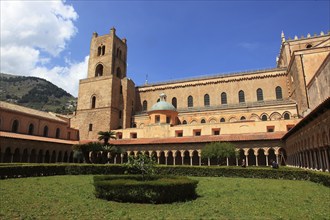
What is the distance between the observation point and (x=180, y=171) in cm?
2094

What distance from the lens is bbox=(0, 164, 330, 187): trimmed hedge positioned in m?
16.0

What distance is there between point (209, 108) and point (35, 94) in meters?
99.7

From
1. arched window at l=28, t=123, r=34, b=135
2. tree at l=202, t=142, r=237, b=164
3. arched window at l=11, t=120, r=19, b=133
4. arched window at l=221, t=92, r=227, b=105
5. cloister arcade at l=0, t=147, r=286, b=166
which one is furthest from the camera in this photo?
arched window at l=221, t=92, r=227, b=105

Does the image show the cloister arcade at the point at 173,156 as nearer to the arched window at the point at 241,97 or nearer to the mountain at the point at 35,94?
the arched window at the point at 241,97

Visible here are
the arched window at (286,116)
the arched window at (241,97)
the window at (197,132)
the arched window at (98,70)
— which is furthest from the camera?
the arched window at (98,70)

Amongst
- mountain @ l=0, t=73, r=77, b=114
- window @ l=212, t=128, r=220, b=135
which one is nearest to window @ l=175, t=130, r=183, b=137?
window @ l=212, t=128, r=220, b=135

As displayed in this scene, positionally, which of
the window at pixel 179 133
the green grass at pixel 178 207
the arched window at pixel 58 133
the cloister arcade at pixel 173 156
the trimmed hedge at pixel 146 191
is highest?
the arched window at pixel 58 133

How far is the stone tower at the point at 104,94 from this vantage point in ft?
125

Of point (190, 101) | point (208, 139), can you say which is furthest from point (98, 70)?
point (208, 139)

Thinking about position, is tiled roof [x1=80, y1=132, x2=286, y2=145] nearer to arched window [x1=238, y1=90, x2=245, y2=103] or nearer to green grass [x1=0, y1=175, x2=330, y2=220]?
arched window [x1=238, y1=90, x2=245, y2=103]

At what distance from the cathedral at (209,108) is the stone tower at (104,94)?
0.13 metres

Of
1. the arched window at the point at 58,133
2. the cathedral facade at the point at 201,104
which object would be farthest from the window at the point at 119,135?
the arched window at the point at 58,133

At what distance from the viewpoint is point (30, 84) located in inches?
4941

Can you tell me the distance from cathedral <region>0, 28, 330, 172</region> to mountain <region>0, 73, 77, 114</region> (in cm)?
6260
